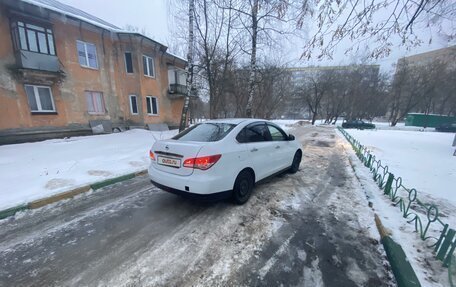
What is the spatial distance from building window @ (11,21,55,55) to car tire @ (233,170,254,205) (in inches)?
536

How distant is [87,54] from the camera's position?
13000 mm

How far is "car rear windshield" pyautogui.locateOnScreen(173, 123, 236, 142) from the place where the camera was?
3.74 meters

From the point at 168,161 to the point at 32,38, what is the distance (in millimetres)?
12949

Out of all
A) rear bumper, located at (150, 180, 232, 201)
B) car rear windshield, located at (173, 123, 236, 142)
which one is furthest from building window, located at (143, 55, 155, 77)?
rear bumper, located at (150, 180, 232, 201)

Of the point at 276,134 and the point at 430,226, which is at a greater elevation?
the point at 276,134

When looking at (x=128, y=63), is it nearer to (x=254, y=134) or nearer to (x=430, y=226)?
(x=254, y=134)

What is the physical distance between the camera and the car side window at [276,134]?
4942 mm

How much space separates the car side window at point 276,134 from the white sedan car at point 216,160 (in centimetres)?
12

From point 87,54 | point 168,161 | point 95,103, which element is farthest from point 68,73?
point 168,161

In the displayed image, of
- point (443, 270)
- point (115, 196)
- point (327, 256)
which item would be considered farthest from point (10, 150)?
point (443, 270)

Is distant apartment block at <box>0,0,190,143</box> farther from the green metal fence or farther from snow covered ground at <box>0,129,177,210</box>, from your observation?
the green metal fence

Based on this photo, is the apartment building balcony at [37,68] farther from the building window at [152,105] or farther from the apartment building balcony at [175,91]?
the apartment building balcony at [175,91]

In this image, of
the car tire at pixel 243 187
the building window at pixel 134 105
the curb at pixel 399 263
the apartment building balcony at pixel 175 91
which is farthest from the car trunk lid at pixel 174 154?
the apartment building balcony at pixel 175 91

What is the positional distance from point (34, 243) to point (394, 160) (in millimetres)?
10552
